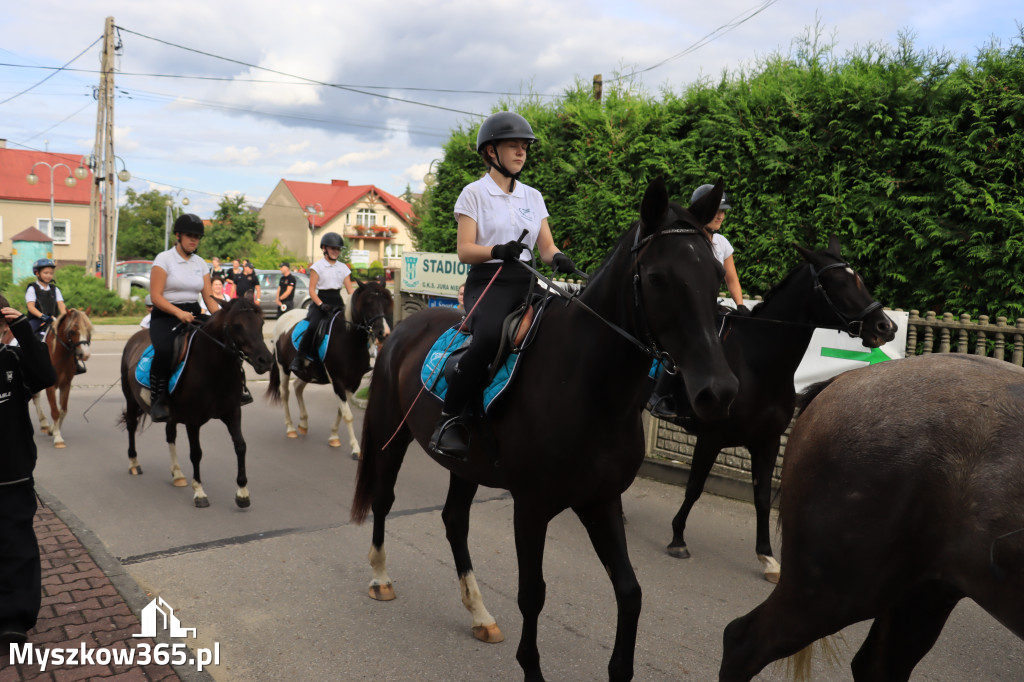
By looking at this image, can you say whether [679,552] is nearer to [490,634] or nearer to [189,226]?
[490,634]

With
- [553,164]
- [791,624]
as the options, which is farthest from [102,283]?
[791,624]

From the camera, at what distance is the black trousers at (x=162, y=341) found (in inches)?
282

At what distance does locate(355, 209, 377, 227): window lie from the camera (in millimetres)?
71750

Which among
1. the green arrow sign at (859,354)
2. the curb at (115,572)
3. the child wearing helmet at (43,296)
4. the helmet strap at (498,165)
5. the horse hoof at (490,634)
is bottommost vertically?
the curb at (115,572)

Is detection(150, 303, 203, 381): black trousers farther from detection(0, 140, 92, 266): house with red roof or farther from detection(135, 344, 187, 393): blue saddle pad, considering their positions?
detection(0, 140, 92, 266): house with red roof

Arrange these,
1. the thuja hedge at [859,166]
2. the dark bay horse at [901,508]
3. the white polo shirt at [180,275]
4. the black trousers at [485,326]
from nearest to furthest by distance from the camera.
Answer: the dark bay horse at [901,508] < the black trousers at [485,326] < the thuja hedge at [859,166] < the white polo shirt at [180,275]

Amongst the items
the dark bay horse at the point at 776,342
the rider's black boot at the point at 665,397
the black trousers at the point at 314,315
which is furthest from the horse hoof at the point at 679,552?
the black trousers at the point at 314,315

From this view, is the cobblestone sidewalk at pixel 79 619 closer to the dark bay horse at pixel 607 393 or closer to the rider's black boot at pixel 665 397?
the dark bay horse at pixel 607 393

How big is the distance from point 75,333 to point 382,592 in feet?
23.4

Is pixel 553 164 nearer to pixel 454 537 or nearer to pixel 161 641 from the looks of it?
pixel 454 537

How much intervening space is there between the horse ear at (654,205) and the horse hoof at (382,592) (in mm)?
3188

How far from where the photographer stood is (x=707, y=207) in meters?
2.77

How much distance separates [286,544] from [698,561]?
3.25m

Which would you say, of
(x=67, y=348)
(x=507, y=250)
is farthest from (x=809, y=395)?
(x=67, y=348)
